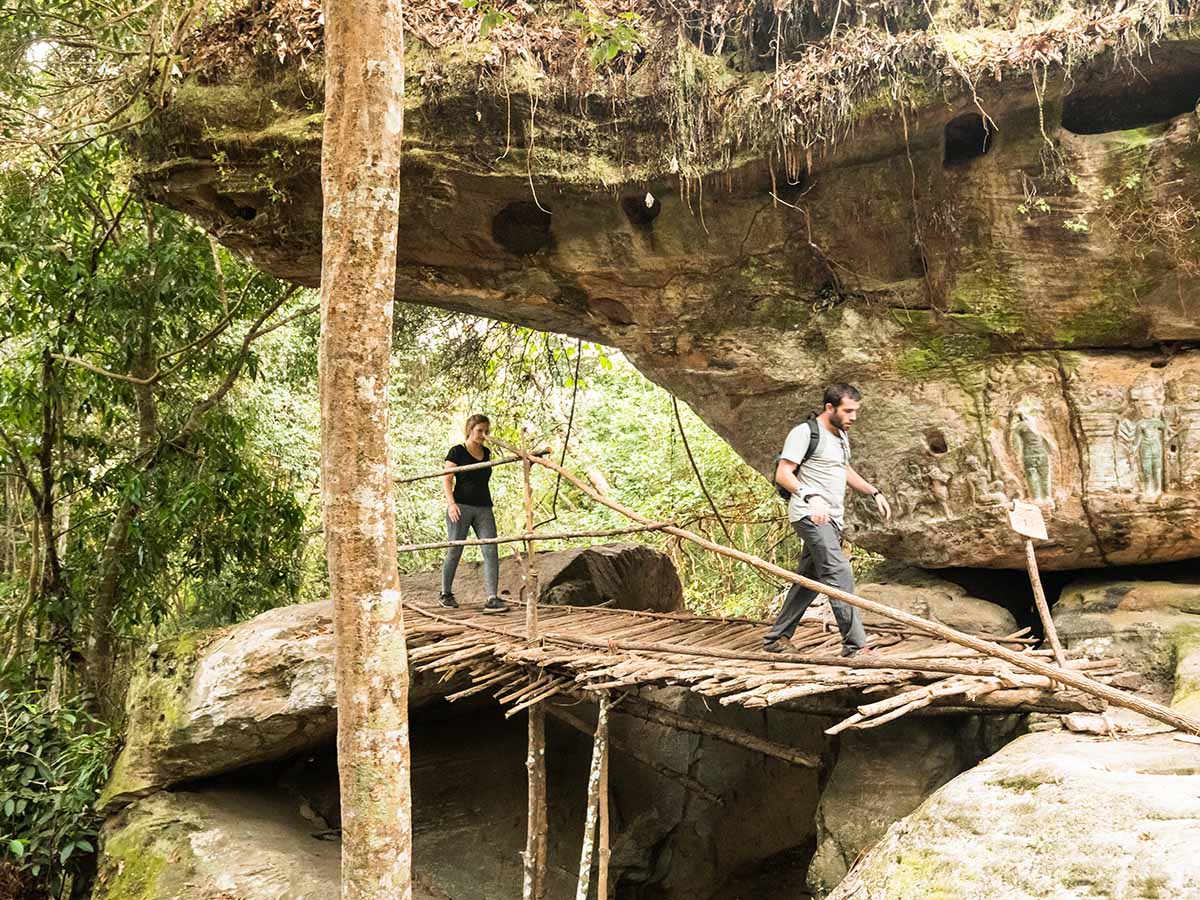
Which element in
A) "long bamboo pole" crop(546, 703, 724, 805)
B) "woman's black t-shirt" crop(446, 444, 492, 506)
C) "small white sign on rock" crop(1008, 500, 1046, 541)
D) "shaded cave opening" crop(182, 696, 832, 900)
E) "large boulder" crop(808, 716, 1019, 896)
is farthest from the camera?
"long bamboo pole" crop(546, 703, 724, 805)

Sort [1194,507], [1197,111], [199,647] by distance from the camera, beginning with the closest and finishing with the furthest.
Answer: [1197,111] → [1194,507] → [199,647]

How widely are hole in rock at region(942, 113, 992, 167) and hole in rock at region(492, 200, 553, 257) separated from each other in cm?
273

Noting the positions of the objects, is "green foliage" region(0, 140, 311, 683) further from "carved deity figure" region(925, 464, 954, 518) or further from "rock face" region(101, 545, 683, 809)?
"carved deity figure" region(925, 464, 954, 518)

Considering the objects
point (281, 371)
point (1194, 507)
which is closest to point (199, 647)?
point (281, 371)

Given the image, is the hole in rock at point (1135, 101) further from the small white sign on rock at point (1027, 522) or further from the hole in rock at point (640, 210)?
the small white sign on rock at point (1027, 522)

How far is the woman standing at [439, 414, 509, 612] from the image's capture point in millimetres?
7109

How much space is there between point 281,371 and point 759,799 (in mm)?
6622

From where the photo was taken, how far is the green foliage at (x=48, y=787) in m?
7.41

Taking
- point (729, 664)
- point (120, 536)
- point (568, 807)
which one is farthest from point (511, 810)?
point (120, 536)

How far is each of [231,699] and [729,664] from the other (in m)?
3.90

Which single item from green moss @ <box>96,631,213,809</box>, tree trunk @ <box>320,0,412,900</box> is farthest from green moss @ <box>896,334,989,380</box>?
green moss @ <box>96,631,213,809</box>

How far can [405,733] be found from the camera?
12.2ft

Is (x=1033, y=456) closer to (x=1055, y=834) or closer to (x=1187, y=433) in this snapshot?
(x=1187, y=433)

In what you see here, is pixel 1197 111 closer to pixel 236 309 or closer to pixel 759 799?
pixel 759 799
